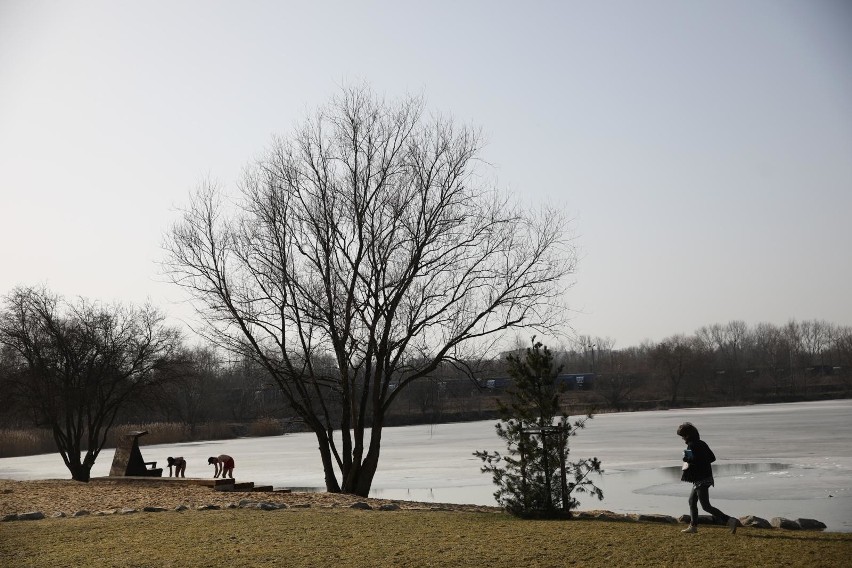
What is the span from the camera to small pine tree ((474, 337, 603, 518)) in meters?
12.7

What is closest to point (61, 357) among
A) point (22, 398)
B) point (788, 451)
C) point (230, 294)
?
point (22, 398)

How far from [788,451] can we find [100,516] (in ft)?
62.2

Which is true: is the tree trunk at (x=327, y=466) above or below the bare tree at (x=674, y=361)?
below

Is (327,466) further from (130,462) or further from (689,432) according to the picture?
(689,432)

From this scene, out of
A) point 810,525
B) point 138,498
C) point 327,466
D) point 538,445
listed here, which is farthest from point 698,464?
point 327,466

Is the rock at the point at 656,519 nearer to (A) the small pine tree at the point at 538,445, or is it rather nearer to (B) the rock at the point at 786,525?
(A) the small pine tree at the point at 538,445

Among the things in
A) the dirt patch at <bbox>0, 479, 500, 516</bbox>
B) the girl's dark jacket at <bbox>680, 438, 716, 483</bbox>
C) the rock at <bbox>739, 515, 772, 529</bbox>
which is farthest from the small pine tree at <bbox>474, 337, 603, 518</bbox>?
the girl's dark jacket at <bbox>680, 438, 716, 483</bbox>

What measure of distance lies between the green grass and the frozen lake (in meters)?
3.70

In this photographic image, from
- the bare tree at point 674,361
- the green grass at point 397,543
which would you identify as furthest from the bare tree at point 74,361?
the bare tree at point 674,361

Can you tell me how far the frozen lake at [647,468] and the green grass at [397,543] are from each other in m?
3.70

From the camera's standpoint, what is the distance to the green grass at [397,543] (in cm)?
903

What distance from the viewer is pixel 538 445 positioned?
12.9 m

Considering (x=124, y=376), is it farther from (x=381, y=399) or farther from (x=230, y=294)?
(x=381, y=399)

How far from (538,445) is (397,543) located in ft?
10.8
